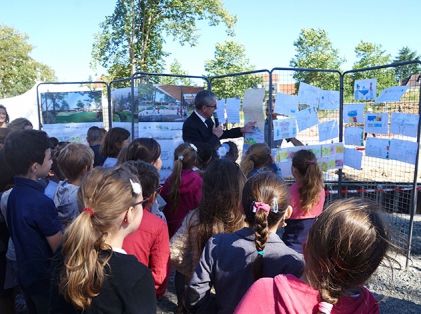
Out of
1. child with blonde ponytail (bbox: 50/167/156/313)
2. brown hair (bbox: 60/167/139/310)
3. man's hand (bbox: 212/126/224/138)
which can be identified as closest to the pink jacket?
child with blonde ponytail (bbox: 50/167/156/313)

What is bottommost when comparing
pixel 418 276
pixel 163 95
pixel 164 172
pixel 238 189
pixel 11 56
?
pixel 418 276

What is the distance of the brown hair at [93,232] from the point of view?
1.56 meters

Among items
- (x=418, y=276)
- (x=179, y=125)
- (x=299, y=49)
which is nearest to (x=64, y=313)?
(x=418, y=276)

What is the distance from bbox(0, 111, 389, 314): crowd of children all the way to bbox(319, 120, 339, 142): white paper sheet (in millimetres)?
2475

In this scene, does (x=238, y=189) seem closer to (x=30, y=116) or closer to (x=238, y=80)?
(x=238, y=80)

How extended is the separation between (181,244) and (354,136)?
3.70 metres

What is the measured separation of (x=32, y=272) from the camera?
2.49 meters

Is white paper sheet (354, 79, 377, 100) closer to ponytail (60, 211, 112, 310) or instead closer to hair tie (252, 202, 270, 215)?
hair tie (252, 202, 270, 215)

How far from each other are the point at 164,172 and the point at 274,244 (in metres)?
4.60

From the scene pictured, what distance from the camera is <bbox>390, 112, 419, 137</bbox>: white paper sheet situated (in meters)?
4.81

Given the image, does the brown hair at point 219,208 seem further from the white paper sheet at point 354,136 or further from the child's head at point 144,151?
the white paper sheet at point 354,136

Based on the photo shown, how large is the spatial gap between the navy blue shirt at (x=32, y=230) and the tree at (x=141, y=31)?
17.5m

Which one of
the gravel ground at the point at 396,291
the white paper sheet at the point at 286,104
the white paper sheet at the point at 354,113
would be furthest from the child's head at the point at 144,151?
the white paper sheet at the point at 354,113

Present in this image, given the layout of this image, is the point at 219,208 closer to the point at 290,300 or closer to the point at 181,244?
the point at 181,244
